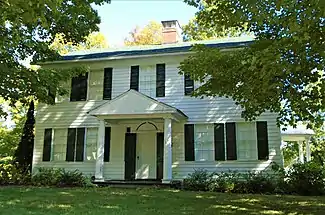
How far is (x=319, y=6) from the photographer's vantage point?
4.71 meters

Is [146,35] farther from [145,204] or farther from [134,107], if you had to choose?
[145,204]

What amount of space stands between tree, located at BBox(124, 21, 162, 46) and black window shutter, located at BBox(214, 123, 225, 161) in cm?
1929

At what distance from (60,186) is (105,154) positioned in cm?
241

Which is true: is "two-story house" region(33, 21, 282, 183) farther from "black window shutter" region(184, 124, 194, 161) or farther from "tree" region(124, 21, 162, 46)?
"tree" region(124, 21, 162, 46)

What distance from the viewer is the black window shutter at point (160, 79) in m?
14.6

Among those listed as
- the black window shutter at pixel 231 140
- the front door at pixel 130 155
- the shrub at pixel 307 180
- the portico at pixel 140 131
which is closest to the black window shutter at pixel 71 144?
the portico at pixel 140 131

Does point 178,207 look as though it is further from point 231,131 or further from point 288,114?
point 231,131

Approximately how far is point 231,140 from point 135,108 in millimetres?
4022

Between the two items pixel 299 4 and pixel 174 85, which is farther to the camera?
pixel 174 85

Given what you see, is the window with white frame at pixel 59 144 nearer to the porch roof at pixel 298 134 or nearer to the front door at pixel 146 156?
the front door at pixel 146 156

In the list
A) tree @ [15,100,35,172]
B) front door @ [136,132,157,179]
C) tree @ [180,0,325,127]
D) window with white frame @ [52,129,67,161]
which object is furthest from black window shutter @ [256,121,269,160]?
tree @ [15,100,35,172]

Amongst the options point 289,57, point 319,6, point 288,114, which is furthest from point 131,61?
point 319,6

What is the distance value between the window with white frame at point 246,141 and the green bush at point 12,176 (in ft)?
29.2

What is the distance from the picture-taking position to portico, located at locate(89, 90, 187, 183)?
12.9m
